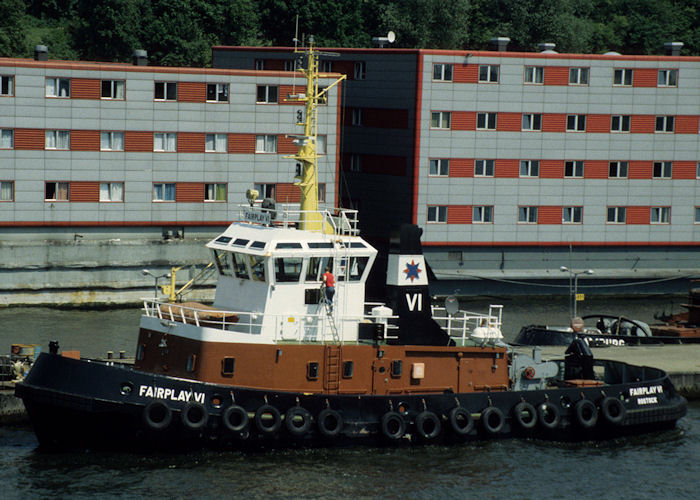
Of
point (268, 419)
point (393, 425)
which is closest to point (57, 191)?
point (268, 419)

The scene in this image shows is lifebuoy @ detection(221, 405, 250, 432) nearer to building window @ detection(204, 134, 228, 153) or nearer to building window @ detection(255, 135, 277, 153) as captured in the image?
building window @ detection(204, 134, 228, 153)

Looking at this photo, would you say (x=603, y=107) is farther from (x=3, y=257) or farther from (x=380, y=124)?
(x=3, y=257)

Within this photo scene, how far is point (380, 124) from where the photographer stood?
5650cm

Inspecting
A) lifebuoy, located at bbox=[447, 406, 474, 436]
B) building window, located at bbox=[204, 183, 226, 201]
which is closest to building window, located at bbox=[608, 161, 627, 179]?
building window, located at bbox=[204, 183, 226, 201]

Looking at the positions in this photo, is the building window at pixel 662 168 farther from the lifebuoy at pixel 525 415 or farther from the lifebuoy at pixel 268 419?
the lifebuoy at pixel 268 419

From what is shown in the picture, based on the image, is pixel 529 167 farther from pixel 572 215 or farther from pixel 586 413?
pixel 586 413

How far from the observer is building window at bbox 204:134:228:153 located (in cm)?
5269

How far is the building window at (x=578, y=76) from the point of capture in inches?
2190

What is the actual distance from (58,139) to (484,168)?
1941 centimetres

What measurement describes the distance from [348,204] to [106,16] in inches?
969

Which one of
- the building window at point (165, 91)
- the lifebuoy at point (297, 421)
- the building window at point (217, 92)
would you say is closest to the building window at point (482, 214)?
the building window at point (217, 92)

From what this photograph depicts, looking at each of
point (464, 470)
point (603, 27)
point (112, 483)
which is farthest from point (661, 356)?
point (603, 27)

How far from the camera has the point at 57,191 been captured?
50500mm

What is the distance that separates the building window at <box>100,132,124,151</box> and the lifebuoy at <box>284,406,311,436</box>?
2553cm
